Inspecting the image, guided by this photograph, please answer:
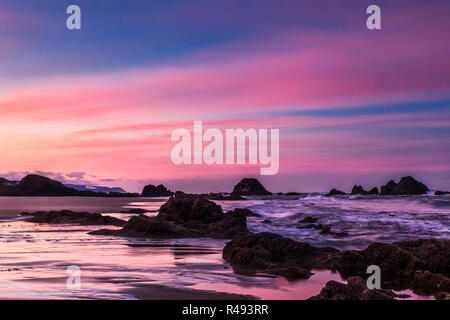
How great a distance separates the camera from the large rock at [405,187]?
113 meters

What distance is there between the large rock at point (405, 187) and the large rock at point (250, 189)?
64235 mm

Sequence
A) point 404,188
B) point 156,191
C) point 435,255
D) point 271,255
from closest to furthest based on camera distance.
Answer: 1. point 435,255
2. point 271,255
3. point 404,188
4. point 156,191

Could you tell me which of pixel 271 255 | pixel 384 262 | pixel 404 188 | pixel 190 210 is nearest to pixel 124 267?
pixel 271 255

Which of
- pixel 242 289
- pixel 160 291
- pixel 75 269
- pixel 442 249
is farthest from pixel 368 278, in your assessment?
pixel 75 269

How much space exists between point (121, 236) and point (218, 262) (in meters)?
8.92

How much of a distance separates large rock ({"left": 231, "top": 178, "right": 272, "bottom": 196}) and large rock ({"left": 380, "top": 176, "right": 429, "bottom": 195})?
64.2 metres

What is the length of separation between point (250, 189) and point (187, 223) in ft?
507

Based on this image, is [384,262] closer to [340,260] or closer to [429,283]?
[340,260]

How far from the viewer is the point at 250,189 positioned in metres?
181

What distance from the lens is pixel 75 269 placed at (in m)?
12.2

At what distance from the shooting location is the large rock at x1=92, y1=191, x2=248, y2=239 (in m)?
23.2

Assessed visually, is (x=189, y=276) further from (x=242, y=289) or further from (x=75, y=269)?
(x=75, y=269)

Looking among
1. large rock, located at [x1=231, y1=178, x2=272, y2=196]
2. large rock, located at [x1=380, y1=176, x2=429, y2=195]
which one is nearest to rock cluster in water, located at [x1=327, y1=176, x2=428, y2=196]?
large rock, located at [x1=380, y1=176, x2=429, y2=195]

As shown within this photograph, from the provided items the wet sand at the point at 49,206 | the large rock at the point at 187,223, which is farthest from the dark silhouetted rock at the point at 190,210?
the wet sand at the point at 49,206
